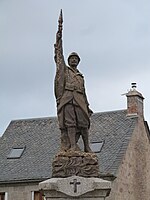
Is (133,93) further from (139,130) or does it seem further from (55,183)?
(55,183)

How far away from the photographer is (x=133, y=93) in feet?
118

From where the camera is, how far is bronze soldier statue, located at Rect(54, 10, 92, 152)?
975 cm

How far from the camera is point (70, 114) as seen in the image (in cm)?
977

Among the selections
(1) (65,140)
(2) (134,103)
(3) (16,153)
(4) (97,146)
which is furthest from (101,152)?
(1) (65,140)

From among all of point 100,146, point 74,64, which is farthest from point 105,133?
point 74,64

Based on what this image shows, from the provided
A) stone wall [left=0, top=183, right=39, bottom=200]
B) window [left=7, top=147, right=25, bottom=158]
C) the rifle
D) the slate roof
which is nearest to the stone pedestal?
the rifle

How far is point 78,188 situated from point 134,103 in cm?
2680

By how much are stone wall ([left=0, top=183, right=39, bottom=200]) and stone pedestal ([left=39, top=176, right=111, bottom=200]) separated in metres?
23.8

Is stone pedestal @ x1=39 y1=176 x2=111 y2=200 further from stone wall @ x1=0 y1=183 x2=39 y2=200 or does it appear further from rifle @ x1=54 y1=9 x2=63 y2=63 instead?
stone wall @ x1=0 y1=183 x2=39 y2=200

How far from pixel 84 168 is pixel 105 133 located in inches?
1019

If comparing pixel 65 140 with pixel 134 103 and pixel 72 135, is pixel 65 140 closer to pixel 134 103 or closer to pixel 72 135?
pixel 72 135

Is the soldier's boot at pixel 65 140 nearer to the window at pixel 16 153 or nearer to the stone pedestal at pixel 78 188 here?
the stone pedestal at pixel 78 188

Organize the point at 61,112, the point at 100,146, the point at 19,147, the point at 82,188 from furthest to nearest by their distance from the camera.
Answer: the point at 19,147, the point at 100,146, the point at 61,112, the point at 82,188

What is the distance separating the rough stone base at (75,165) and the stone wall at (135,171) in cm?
2221
